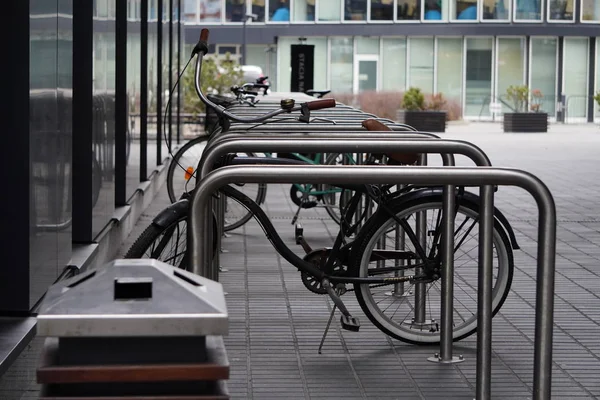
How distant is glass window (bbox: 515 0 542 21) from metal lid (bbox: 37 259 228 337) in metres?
44.9

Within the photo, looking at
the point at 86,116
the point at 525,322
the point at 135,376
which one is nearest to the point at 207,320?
the point at 135,376

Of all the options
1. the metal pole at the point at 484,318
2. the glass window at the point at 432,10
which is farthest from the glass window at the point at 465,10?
the metal pole at the point at 484,318

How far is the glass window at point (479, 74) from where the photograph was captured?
45.8 meters

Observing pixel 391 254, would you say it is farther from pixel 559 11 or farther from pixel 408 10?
pixel 559 11

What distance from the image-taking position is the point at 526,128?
117 feet

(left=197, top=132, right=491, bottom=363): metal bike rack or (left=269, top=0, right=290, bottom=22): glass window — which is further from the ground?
(left=269, top=0, right=290, bottom=22): glass window

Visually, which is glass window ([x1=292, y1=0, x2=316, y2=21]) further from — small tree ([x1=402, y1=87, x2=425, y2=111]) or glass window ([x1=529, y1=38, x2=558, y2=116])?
small tree ([x1=402, y1=87, x2=425, y2=111])

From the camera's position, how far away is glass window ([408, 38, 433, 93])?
46281 millimetres

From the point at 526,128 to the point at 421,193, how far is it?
101ft

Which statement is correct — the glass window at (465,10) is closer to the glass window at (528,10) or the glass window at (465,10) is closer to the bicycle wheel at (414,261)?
the glass window at (528,10)

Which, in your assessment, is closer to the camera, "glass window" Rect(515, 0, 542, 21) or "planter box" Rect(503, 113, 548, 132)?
"planter box" Rect(503, 113, 548, 132)

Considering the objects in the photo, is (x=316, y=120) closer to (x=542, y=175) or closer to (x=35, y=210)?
(x=35, y=210)

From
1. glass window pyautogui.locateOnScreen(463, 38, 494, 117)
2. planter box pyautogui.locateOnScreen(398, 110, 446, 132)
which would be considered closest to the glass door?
glass window pyautogui.locateOnScreen(463, 38, 494, 117)

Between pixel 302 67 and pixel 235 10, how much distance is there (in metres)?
28.7
